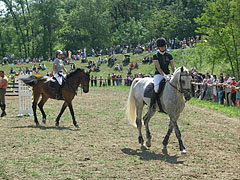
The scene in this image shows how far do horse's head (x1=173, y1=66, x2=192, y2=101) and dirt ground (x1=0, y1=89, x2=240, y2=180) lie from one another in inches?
60.3

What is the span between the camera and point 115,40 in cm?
8975

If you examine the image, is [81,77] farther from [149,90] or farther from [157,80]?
[157,80]

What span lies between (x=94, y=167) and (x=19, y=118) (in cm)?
966

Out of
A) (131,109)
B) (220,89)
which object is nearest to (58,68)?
(131,109)

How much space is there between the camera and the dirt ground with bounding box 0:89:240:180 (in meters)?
7.16

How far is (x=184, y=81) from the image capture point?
8906mm

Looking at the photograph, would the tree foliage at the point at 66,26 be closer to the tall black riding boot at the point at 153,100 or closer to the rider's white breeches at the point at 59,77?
the rider's white breeches at the point at 59,77

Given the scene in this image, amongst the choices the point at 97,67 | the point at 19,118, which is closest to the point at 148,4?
the point at 97,67

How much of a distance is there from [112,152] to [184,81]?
8.33 feet

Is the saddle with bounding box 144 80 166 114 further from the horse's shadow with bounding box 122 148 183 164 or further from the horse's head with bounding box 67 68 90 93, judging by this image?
the horse's head with bounding box 67 68 90 93

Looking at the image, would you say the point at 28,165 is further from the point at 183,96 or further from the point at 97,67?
the point at 97,67

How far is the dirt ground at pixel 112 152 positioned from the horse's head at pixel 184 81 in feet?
5.03

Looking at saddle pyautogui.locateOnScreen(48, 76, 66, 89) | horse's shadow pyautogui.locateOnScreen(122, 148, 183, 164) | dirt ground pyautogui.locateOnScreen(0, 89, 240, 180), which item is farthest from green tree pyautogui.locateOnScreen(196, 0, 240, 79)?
horse's shadow pyautogui.locateOnScreen(122, 148, 183, 164)

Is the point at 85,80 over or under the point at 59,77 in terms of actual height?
under
